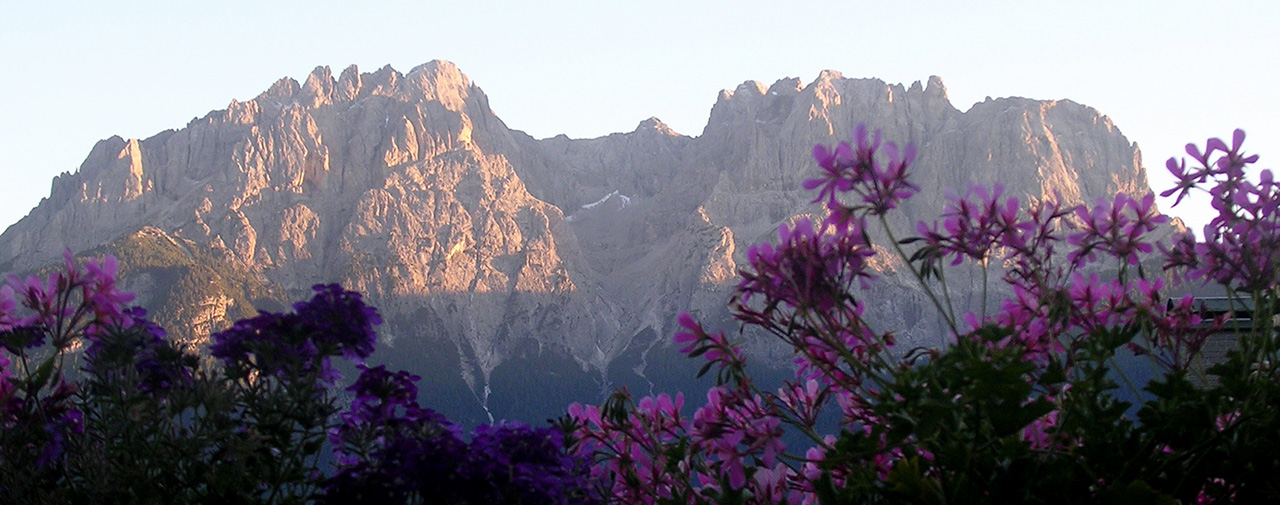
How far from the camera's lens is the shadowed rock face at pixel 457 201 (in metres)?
156

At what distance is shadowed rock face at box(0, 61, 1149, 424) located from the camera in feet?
511

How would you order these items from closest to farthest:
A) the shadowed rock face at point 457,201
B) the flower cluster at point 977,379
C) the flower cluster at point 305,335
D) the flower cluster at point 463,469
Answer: the flower cluster at point 977,379 → the flower cluster at point 463,469 → the flower cluster at point 305,335 → the shadowed rock face at point 457,201

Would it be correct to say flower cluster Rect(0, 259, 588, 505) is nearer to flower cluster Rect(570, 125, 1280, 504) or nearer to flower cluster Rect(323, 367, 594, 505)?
flower cluster Rect(323, 367, 594, 505)

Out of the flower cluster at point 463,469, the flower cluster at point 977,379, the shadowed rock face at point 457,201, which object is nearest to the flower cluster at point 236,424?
the flower cluster at point 463,469

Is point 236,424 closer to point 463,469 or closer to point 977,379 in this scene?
point 463,469

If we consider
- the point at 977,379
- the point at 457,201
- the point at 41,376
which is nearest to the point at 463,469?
the point at 977,379

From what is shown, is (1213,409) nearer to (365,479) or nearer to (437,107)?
(365,479)

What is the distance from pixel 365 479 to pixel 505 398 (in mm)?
167611

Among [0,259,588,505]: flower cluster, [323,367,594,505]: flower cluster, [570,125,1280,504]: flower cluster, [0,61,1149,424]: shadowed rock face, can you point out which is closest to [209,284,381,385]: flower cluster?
[0,259,588,505]: flower cluster

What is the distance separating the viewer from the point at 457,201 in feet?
530

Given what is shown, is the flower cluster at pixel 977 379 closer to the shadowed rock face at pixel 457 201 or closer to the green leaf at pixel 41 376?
the green leaf at pixel 41 376

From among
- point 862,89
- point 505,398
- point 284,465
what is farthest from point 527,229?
point 284,465

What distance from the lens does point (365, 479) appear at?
9.33 feet

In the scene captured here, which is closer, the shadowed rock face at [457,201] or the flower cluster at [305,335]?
the flower cluster at [305,335]
